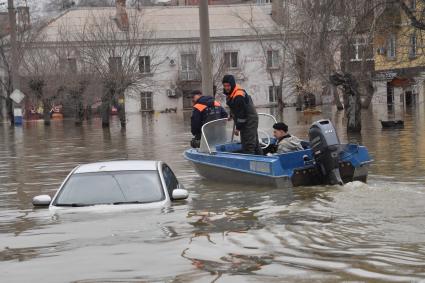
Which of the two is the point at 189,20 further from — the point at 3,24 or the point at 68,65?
the point at 68,65

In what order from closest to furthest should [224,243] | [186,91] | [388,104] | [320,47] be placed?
[224,243] < [320,47] < [388,104] < [186,91]

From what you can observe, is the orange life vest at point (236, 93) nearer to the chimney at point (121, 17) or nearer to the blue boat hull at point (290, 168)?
the blue boat hull at point (290, 168)

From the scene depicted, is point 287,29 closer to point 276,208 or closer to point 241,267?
point 276,208

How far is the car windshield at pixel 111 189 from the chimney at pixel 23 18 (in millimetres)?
51140

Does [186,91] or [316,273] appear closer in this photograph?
[316,273]

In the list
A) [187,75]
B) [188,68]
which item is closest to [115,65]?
[187,75]

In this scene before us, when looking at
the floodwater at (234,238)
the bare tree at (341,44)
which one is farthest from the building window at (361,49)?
the floodwater at (234,238)

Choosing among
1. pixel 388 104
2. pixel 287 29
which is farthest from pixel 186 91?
pixel 287 29

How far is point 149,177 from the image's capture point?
33.0 ft

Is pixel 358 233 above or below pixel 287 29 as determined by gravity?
below

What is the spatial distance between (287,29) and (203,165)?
26071 mm

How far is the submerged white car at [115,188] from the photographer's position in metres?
9.62

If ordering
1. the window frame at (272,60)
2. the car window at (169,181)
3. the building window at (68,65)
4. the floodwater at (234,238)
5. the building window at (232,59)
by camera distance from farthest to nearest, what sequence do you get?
→ the building window at (232,59), the window frame at (272,60), the building window at (68,65), the car window at (169,181), the floodwater at (234,238)

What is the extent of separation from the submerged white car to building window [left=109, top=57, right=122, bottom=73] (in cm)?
3509
